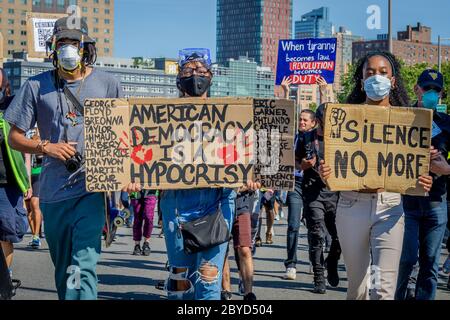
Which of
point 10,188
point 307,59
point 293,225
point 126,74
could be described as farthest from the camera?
point 126,74

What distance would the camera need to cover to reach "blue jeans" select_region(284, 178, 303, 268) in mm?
11492

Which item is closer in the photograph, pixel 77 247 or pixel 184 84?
pixel 77 247

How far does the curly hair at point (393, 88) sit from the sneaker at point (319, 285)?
367cm

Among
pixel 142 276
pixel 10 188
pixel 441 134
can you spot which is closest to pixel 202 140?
pixel 441 134

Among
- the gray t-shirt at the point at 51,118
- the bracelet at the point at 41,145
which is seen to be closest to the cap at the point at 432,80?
the gray t-shirt at the point at 51,118

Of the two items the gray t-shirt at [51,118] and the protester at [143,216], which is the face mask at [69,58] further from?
the protester at [143,216]

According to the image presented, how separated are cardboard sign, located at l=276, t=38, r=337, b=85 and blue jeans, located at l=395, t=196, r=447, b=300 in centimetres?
994

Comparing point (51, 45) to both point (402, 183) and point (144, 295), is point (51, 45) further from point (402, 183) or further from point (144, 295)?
point (144, 295)

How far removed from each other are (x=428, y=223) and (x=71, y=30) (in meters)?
3.37

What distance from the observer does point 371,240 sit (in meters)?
6.50

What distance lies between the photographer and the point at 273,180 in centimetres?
670

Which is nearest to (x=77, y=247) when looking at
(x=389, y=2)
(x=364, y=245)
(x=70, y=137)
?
(x=70, y=137)

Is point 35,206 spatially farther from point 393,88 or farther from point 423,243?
point 393,88
